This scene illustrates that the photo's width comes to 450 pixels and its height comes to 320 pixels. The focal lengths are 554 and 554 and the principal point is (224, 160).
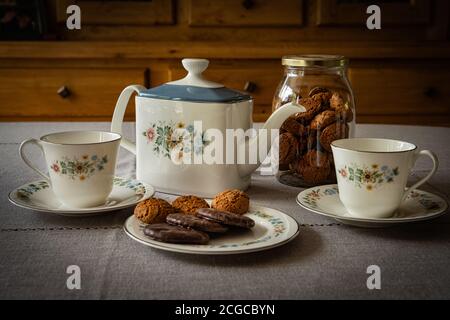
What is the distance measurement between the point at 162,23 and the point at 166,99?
1469mm

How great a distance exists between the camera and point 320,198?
2.37 ft

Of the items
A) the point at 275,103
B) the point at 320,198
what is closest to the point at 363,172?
the point at 320,198

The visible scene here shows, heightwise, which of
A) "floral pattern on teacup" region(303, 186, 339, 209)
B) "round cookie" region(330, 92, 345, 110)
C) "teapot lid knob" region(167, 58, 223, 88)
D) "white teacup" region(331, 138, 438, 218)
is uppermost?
"teapot lid knob" region(167, 58, 223, 88)

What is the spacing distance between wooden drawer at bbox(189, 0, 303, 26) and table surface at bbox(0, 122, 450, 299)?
63.2 inches

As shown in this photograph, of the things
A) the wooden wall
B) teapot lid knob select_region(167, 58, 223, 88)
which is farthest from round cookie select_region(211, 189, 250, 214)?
the wooden wall

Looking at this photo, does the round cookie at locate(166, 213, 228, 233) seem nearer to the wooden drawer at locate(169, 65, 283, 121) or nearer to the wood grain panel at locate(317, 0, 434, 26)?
the wooden drawer at locate(169, 65, 283, 121)

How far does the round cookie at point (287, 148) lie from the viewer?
836mm

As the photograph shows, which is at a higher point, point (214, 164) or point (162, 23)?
point (162, 23)

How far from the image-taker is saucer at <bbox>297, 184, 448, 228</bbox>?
62 cm

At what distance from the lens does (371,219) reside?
2.01ft

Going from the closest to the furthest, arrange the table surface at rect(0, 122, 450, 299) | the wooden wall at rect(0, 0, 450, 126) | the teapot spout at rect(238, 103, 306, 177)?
1. the table surface at rect(0, 122, 450, 299)
2. the teapot spout at rect(238, 103, 306, 177)
3. the wooden wall at rect(0, 0, 450, 126)

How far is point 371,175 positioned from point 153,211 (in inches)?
9.9

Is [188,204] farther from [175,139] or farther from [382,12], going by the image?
[382,12]
